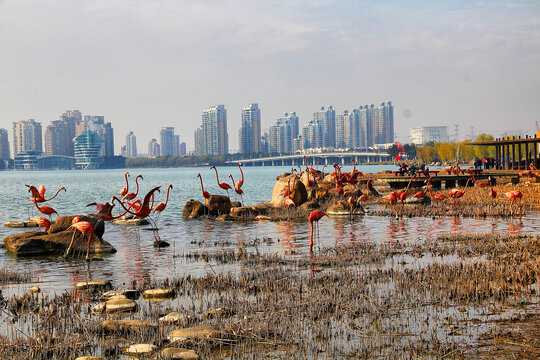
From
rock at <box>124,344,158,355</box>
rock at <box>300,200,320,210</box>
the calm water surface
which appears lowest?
the calm water surface

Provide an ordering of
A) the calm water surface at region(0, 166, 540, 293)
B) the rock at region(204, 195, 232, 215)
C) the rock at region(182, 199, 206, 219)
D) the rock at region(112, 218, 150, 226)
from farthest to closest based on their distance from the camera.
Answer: the rock at region(182, 199, 206, 219), the rock at region(204, 195, 232, 215), the rock at region(112, 218, 150, 226), the calm water surface at region(0, 166, 540, 293)

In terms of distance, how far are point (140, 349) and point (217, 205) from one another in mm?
20413

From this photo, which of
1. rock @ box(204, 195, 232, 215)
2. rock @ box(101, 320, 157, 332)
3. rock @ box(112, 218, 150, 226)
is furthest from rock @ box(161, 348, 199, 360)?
rock @ box(204, 195, 232, 215)

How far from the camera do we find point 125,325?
8.20 m

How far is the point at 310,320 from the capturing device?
27.4 feet

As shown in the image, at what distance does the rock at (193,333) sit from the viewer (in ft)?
24.7

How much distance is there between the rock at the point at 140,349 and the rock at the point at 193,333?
0.36 m

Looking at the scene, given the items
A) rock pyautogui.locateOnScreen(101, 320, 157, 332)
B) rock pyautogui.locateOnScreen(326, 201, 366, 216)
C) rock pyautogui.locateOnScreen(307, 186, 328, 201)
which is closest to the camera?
rock pyautogui.locateOnScreen(101, 320, 157, 332)

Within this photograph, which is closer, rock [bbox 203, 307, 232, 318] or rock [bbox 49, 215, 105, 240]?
rock [bbox 203, 307, 232, 318]

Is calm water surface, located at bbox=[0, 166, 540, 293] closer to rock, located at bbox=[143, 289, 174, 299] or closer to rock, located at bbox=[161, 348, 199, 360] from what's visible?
rock, located at bbox=[143, 289, 174, 299]

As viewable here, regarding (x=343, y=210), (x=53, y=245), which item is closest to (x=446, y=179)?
(x=343, y=210)

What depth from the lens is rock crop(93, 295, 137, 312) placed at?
9.46m

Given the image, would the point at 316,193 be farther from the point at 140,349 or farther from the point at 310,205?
the point at 140,349

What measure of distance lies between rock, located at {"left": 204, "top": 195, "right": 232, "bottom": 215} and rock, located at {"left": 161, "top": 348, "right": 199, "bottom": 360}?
67.3 ft
